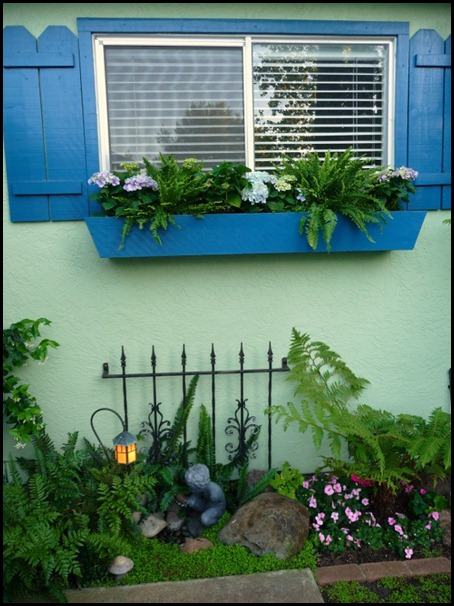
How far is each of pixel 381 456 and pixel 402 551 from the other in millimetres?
683

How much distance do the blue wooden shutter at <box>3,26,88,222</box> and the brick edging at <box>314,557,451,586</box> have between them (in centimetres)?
282

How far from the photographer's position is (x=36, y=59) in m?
3.54

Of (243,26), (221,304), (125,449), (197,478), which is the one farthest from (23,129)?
(197,478)

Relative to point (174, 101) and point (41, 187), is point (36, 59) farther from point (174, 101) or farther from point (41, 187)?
point (174, 101)

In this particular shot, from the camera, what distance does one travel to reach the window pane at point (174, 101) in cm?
381

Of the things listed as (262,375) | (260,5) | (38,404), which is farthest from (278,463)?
(260,5)

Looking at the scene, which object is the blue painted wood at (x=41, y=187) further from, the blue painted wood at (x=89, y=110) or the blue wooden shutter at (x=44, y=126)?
the blue painted wood at (x=89, y=110)

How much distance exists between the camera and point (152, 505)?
3.55 meters

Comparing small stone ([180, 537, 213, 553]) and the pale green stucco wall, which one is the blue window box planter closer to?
the pale green stucco wall

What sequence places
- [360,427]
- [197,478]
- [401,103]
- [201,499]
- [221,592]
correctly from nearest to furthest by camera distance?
[221,592]
[360,427]
[197,478]
[201,499]
[401,103]

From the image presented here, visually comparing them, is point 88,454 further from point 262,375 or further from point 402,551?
point 402,551

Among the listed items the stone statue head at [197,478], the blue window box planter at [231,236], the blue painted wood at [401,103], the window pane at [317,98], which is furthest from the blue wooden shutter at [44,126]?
the blue painted wood at [401,103]

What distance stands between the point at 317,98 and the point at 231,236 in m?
1.33

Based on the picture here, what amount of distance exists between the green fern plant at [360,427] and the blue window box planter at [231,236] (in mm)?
682
